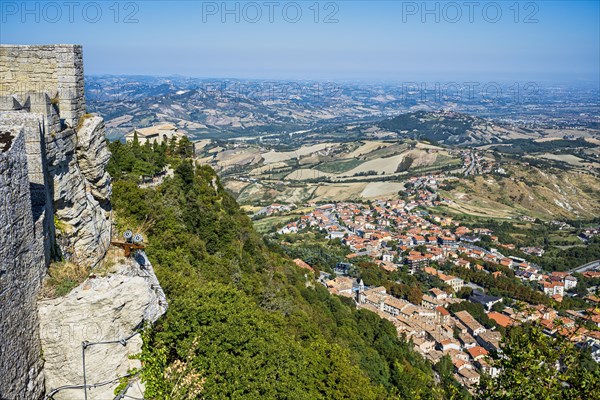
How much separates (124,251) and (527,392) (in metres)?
7.96

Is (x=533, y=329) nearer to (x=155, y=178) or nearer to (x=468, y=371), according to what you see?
(x=155, y=178)

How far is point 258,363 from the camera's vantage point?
10.6 meters

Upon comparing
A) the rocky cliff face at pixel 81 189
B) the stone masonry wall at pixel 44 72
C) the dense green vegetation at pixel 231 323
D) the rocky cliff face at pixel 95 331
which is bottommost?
the dense green vegetation at pixel 231 323

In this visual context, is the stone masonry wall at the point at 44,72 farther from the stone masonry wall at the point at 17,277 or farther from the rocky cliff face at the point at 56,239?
the stone masonry wall at the point at 17,277

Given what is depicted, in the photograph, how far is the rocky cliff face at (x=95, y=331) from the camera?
23.5 feet

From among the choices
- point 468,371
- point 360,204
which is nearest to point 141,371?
point 468,371

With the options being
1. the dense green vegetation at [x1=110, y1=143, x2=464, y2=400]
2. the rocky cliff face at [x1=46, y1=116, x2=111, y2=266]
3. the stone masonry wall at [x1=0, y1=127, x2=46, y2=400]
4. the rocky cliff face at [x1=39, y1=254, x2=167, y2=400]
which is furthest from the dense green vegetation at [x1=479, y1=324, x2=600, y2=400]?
the rocky cliff face at [x1=46, y1=116, x2=111, y2=266]

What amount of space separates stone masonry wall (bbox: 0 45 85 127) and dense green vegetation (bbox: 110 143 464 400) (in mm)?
3695

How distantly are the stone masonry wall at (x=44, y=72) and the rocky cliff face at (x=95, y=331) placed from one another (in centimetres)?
373

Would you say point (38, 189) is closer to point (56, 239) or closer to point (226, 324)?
point (56, 239)

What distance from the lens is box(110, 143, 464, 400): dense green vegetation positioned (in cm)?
977

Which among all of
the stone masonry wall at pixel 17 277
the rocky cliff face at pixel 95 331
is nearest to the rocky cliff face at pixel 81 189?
the rocky cliff face at pixel 95 331

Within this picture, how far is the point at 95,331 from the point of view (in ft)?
24.3

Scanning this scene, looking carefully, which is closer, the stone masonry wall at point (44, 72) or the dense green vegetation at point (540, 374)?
the dense green vegetation at point (540, 374)
